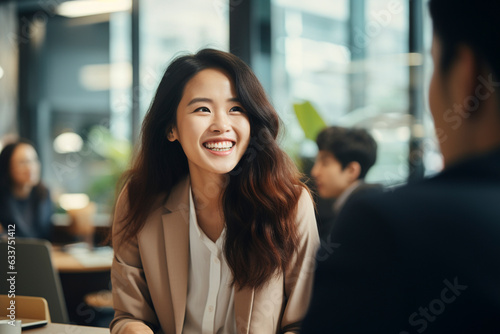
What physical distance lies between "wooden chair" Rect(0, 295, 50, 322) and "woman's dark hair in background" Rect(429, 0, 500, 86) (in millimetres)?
1607

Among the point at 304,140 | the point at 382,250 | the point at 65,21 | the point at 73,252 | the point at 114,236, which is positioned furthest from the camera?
the point at 65,21

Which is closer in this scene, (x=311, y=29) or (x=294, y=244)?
(x=294, y=244)

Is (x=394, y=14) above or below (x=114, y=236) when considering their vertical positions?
above

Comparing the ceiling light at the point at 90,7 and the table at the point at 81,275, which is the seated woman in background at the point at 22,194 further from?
the ceiling light at the point at 90,7

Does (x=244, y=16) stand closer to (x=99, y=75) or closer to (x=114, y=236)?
(x=99, y=75)

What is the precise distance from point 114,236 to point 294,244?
0.58 m

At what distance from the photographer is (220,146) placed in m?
1.63

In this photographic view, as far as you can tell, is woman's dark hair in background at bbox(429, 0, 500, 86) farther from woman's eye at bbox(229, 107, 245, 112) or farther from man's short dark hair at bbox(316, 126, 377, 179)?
man's short dark hair at bbox(316, 126, 377, 179)

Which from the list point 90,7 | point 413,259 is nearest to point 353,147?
point 413,259

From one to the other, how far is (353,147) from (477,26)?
305 centimetres

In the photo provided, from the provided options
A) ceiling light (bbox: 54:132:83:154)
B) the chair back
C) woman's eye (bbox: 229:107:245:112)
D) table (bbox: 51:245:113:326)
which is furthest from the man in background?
ceiling light (bbox: 54:132:83:154)

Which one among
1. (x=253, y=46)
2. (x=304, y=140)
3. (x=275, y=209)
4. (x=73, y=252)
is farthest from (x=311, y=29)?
(x=275, y=209)

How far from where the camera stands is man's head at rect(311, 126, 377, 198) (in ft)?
11.9

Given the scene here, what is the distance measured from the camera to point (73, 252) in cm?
415
